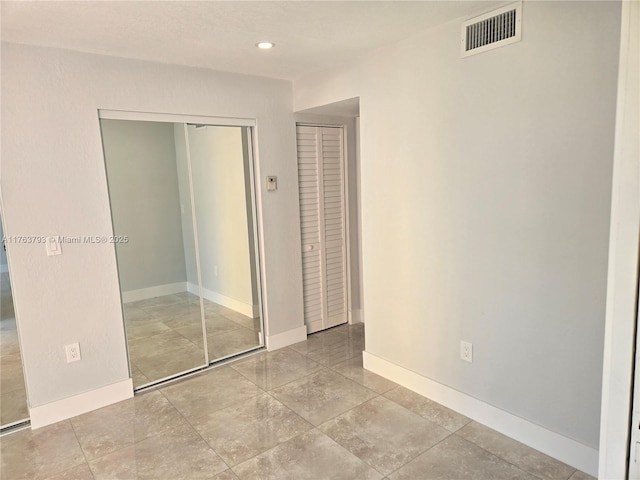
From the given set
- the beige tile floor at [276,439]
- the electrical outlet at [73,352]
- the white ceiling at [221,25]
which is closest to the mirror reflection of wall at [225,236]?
the beige tile floor at [276,439]

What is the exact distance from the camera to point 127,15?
2.18 m

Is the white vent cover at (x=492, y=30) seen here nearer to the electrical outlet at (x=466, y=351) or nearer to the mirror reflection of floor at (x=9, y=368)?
the electrical outlet at (x=466, y=351)

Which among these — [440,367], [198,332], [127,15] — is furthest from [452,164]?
[198,332]

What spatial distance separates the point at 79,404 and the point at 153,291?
89cm

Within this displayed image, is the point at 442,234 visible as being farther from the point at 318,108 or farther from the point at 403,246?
the point at 318,108

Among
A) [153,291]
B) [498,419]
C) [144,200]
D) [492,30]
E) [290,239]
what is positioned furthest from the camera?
[290,239]

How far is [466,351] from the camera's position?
105 inches

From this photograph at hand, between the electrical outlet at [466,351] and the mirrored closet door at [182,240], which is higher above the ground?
the mirrored closet door at [182,240]

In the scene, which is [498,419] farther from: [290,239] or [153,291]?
[153,291]

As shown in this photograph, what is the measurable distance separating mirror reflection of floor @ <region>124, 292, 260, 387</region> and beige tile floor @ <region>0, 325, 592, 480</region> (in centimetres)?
21

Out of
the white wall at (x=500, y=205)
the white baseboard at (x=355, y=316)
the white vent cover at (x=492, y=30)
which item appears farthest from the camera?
the white baseboard at (x=355, y=316)

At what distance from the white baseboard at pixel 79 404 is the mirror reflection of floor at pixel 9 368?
15cm

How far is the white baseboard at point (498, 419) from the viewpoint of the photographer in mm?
2174

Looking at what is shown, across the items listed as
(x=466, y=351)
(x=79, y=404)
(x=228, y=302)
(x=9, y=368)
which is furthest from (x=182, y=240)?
(x=466, y=351)
